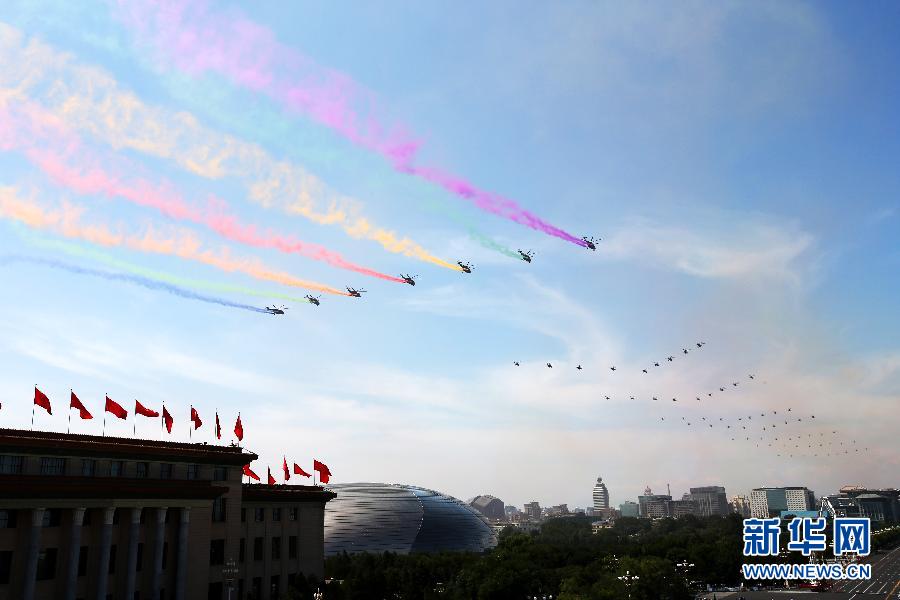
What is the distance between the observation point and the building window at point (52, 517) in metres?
54.1

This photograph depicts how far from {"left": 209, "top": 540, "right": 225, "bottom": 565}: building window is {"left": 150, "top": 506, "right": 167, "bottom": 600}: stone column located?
24.0 ft

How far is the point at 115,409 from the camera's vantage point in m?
62.8

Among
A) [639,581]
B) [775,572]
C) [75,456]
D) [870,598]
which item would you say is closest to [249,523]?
[75,456]

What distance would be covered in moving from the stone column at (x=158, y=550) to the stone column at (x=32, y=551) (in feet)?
33.2

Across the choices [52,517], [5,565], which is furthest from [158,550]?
[5,565]

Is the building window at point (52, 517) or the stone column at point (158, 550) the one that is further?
the stone column at point (158, 550)

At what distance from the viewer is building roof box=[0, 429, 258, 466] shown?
5506cm

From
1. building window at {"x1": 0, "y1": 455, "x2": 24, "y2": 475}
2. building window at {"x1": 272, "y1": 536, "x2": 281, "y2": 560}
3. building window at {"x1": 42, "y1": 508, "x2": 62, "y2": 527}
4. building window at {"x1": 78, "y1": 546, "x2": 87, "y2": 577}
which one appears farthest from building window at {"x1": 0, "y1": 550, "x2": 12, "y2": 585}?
building window at {"x1": 272, "y1": 536, "x2": 281, "y2": 560}

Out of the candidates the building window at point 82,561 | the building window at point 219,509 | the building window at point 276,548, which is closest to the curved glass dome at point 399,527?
the building window at point 276,548

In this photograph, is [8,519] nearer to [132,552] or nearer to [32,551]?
[32,551]

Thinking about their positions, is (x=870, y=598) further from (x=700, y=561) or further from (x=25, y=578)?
(x=25, y=578)

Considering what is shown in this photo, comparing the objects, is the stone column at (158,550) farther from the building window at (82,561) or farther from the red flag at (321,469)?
the red flag at (321,469)

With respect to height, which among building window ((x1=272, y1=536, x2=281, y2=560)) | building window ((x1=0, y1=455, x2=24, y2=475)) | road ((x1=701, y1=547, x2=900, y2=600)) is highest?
building window ((x1=0, y1=455, x2=24, y2=475))

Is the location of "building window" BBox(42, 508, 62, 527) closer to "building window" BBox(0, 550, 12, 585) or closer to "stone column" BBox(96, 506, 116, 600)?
"building window" BBox(0, 550, 12, 585)
